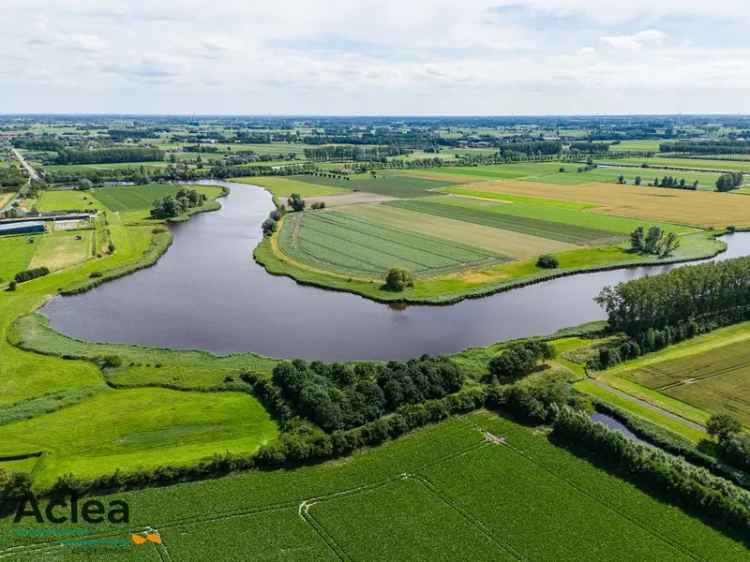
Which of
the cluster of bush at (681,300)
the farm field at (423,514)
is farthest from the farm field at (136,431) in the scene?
the cluster of bush at (681,300)

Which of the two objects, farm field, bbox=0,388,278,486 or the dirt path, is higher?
the dirt path

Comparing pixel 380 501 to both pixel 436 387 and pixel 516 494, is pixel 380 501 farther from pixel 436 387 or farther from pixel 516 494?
pixel 436 387

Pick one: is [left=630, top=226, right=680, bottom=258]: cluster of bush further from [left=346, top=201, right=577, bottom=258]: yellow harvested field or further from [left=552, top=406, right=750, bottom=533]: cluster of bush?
[left=552, top=406, right=750, bottom=533]: cluster of bush

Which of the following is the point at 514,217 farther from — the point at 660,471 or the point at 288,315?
the point at 660,471

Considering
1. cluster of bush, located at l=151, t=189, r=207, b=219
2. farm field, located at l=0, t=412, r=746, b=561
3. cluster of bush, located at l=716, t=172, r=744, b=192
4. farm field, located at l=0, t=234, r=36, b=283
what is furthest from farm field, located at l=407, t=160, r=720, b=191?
farm field, located at l=0, t=412, r=746, b=561

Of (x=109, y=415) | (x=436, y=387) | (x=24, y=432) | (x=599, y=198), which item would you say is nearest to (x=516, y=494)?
(x=436, y=387)

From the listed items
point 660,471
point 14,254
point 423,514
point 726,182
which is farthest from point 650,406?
point 726,182
